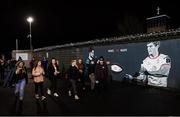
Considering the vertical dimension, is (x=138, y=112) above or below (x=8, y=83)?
below

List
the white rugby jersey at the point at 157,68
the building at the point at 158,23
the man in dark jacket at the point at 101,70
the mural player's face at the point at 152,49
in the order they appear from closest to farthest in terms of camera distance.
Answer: the man in dark jacket at the point at 101,70 → the white rugby jersey at the point at 157,68 → the mural player's face at the point at 152,49 → the building at the point at 158,23

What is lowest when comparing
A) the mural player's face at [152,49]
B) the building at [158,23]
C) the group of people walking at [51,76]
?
the group of people walking at [51,76]

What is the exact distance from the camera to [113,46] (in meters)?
24.5

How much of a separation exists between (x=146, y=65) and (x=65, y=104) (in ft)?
27.0

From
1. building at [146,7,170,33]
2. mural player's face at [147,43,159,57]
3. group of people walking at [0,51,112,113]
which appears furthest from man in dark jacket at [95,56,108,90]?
building at [146,7,170,33]

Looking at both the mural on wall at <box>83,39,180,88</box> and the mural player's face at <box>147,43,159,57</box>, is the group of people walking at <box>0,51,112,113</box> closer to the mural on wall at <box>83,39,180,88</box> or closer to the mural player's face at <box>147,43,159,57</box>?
the mural on wall at <box>83,39,180,88</box>

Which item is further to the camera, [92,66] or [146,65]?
[146,65]

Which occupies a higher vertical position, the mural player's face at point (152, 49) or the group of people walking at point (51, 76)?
the mural player's face at point (152, 49)

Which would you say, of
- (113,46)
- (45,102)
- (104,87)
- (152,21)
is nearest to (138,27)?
(152,21)

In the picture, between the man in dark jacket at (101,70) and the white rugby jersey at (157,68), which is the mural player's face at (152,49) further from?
the man in dark jacket at (101,70)

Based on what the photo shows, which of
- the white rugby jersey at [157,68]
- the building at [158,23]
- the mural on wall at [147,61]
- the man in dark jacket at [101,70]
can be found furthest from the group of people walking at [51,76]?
the building at [158,23]

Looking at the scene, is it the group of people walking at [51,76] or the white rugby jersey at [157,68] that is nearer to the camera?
the group of people walking at [51,76]

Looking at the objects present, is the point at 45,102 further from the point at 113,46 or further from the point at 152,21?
the point at 152,21

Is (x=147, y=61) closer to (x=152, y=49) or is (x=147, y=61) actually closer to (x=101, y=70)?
(x=152, y=49)
